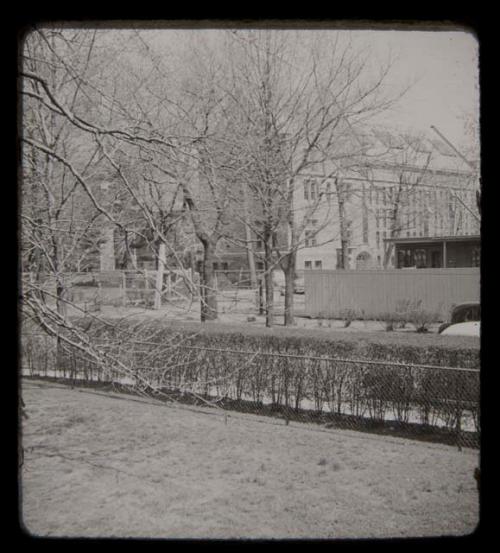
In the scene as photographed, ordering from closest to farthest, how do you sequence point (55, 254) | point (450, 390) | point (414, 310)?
point (450, 390)
point (55, 254)
point (414, 310)

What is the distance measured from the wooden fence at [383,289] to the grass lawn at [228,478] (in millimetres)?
12548

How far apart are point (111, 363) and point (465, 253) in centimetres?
2308

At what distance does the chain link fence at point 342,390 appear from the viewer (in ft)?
23.8

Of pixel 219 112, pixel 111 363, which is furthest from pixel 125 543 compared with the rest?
pixel 219 112

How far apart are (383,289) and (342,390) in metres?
12.7

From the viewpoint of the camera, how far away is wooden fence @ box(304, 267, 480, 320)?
19047 millimetres

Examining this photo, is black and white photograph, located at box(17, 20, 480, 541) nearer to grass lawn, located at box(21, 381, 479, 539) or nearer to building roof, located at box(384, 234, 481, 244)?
grass lawn, located at box(21, 381, 479, 539)

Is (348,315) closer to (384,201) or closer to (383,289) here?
(383,289)

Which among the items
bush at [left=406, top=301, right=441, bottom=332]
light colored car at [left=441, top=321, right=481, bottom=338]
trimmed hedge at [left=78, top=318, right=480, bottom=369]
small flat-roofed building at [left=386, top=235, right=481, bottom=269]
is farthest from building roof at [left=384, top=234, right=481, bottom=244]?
trimmed hedge at [left=78, top=318, right=480, bottom=369]

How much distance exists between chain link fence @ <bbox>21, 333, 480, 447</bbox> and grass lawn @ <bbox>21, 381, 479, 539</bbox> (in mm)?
462

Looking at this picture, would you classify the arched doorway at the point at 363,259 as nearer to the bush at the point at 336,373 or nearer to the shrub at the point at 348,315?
the shrub at the point at 348,315

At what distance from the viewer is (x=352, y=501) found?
501 cm

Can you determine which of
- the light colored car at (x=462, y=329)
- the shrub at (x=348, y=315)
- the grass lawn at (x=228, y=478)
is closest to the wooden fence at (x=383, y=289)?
the shrub at (x=348, y=315)
